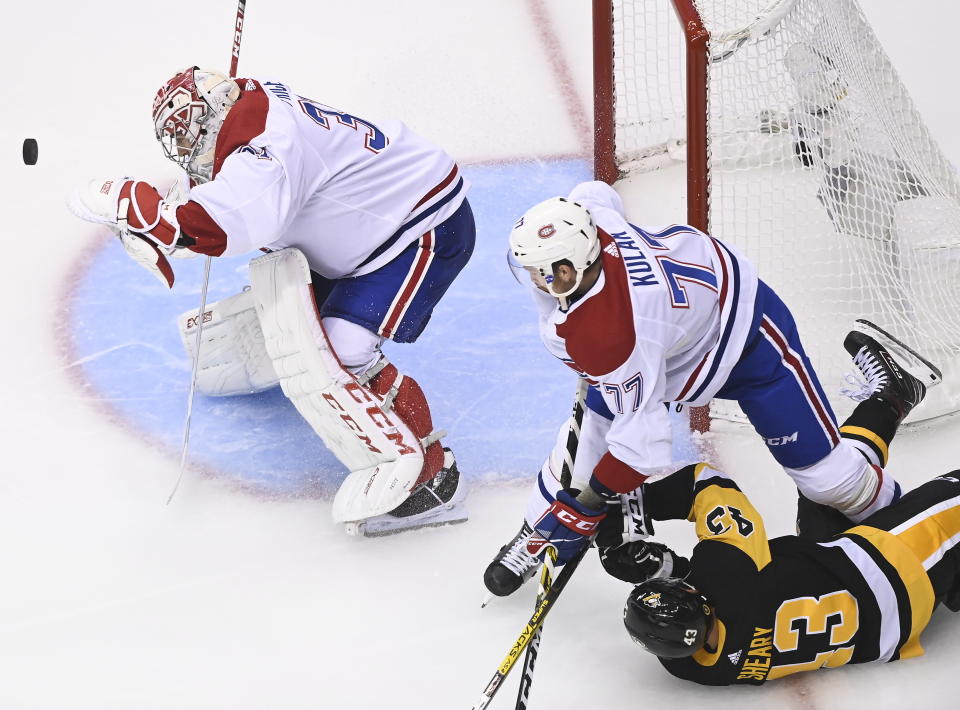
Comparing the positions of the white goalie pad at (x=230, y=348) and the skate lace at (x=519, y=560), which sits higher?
the white goalie pad at (x=230, y=348)

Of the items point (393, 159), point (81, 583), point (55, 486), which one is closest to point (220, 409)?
point (55, 486)

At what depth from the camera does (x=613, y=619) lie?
287 cm

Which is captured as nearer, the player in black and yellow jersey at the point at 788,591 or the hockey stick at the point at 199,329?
the player in black and yellow jersey at the point at 788,591

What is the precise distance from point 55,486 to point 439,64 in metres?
2.49

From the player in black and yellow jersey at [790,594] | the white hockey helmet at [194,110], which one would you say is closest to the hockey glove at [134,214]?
the white hockey helmet at [194,110]

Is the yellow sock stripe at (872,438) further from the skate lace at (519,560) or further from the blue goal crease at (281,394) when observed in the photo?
the skate lace at (519,560)

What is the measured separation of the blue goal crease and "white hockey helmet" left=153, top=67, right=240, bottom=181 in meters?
0.91

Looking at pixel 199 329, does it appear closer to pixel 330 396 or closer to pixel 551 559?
pixel 330 396

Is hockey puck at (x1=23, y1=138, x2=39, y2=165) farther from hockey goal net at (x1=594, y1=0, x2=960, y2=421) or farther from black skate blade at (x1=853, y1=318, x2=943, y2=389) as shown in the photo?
black skate blade at (x1=853, y1=318, x2=943, y2=389)

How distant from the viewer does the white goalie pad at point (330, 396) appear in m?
3.06

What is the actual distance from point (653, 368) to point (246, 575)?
3.99 feet

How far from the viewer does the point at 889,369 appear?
10.3 ft

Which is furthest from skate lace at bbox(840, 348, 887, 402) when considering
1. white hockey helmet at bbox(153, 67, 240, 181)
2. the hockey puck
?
the hockey puck

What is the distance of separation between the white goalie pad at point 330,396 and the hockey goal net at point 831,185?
957 millimetres
